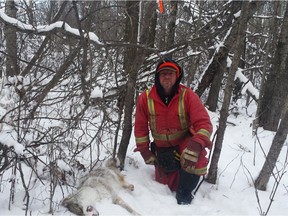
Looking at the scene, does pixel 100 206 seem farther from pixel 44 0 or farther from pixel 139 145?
pixel 44 0

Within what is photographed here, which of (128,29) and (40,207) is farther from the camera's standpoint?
(128,29)

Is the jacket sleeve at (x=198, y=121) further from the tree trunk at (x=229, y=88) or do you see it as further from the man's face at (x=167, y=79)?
the tree trunk at (x=229, y=88)

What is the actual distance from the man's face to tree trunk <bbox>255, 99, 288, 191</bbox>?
118cm

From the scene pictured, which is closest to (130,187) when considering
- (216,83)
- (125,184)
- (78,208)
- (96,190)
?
(125,184)

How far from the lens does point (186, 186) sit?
3.25m

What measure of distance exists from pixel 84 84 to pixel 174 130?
3.41ft

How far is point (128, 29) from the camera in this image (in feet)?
15.3

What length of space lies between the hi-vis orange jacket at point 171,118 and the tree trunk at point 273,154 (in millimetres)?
742

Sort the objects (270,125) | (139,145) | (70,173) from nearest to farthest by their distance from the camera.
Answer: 1. (70,173)
2. (139,145)
3. (270,125)

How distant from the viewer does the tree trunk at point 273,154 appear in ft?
10.7

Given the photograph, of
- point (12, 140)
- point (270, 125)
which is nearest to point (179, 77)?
point (12, 140)

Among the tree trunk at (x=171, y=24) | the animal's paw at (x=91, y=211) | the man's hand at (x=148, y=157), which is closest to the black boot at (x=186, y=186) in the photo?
the man's hand at (x=148, y=157)

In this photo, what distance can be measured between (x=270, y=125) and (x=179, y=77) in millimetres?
3582

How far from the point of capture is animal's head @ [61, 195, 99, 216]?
8.22 feet
